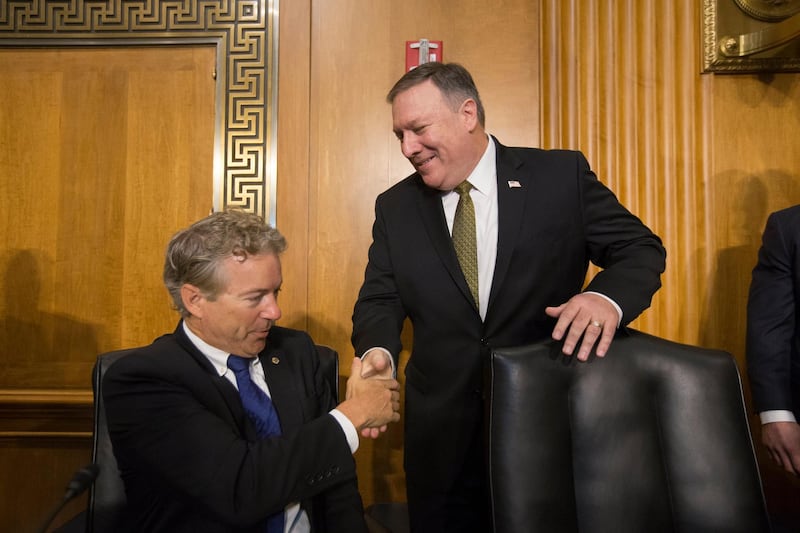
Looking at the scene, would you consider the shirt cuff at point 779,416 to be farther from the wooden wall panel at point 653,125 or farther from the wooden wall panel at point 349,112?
the wooden wall panel at point 349,112

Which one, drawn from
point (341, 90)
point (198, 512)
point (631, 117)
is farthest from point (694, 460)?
point (341, 90)

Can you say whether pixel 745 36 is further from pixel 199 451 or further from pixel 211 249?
pixel 199 451

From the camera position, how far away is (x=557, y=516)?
117 cm

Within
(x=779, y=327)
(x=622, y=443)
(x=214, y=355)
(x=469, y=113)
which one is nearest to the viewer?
(x=622, y=443)

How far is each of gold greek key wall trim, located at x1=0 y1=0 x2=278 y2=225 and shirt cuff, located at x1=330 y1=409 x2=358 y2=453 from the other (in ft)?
4.65

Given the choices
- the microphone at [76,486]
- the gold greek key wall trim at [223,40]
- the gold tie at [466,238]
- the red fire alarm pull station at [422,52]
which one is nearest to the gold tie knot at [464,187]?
the gold tie at [466,238]

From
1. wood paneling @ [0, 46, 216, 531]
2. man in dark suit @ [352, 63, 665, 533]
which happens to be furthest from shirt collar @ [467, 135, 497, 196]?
wood paneling @ [0, 46, 216, 531]

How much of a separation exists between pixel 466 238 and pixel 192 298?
75 centimetres

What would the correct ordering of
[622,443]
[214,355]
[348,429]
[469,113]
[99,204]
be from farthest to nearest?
[99,204] < [469,113] < [214,355] < [348,429] < [622,443]

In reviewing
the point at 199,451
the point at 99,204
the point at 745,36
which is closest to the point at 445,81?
the point at 199,451

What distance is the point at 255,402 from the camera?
4.75 ft

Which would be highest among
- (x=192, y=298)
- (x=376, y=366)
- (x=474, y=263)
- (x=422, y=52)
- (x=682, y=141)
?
(x=422, y=52)

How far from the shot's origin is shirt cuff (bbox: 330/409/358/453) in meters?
1.35

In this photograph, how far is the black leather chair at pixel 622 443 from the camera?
3.88ft
